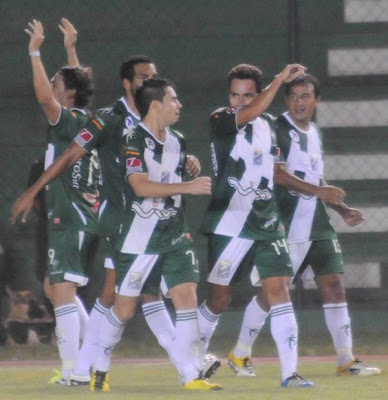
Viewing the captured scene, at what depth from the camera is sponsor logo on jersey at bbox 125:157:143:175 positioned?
8.61 meters

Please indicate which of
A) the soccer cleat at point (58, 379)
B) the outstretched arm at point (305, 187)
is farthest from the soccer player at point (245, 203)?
the soccer cleat at point (58, 379)

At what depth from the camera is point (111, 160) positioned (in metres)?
9.26

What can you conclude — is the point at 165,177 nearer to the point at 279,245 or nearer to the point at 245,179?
the point at 245,179

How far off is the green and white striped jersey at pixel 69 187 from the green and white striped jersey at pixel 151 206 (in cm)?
67

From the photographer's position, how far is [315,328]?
12320 millimetres

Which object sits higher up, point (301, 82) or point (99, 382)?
point (301, 82)

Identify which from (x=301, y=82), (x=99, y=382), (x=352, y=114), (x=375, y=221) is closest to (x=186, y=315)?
(x=99, y=382)

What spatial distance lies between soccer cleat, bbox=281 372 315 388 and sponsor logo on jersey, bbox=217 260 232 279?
2.41 feet

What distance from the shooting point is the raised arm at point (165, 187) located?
8.30m

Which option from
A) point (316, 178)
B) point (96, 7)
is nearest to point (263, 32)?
point (96, 7)

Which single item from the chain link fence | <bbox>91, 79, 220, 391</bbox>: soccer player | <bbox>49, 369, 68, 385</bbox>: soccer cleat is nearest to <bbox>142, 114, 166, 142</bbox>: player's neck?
<bbox>91, 79, 220, 391</bbox>: soccer player

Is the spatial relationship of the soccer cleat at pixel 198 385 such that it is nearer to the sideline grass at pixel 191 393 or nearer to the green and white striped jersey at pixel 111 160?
the sideline grass at pixel 191 393

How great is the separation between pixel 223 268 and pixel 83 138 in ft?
3.42

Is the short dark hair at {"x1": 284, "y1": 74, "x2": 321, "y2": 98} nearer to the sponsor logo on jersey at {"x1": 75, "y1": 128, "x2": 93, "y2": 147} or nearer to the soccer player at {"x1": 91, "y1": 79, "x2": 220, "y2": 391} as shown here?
the soccer player at {"x1": 91, "y1": 79, "x2": 220, "y2": 391}
